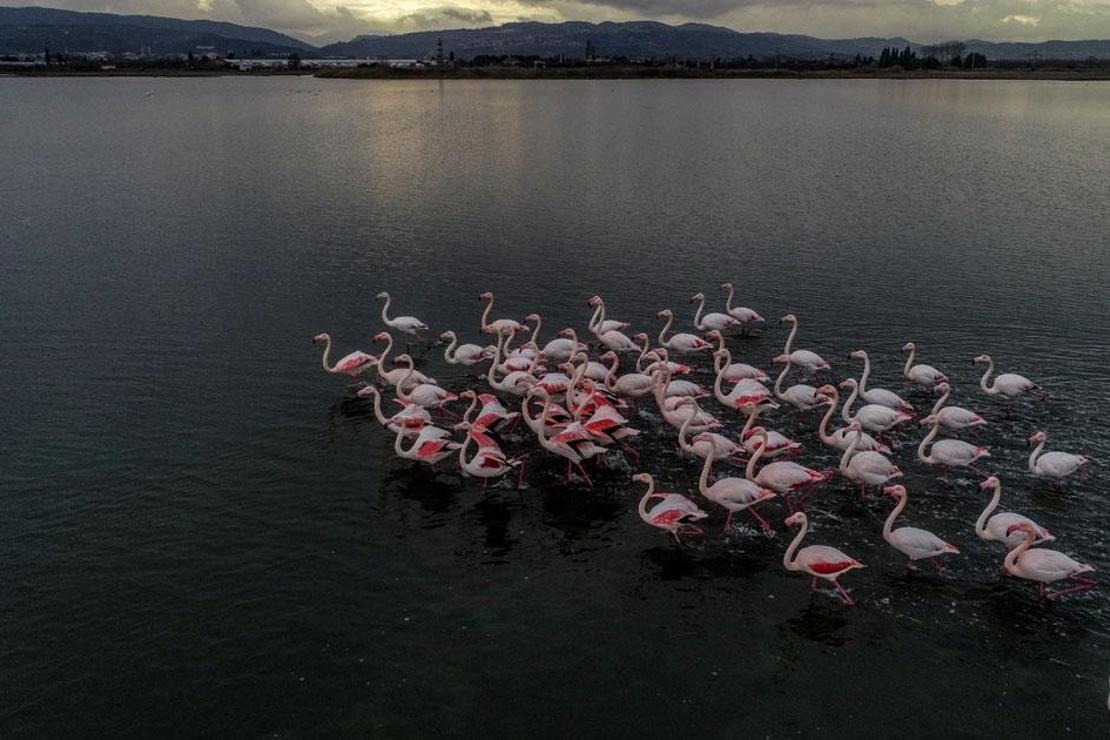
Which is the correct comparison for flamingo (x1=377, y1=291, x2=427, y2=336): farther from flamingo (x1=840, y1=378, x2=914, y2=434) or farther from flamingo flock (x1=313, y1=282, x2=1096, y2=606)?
flamingo (x1=840, y1=378, x2=914, y2=434)

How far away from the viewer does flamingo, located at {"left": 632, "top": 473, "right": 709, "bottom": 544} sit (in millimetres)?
16312

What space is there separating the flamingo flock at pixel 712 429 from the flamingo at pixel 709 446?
4cm

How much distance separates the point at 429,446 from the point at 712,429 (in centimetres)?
708

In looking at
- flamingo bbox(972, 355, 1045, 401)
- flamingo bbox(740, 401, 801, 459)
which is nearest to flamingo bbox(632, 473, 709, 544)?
flamingo bbox(740, 401, 801, 459)

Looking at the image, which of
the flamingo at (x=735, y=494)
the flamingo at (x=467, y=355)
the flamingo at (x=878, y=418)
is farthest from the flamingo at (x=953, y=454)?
the flamingo at (x=467, y=355)

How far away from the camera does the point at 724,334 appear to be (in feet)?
94.6

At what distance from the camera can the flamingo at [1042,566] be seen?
14.4m

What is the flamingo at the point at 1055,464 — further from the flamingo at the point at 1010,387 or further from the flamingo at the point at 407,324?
the flamingo at the point at 407,324

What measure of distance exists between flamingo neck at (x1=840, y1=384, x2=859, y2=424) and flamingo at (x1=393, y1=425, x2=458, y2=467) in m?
9.66

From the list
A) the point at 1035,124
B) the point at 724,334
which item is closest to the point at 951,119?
the point at 1035,124

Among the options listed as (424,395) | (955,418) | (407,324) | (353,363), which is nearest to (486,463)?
(424,395)

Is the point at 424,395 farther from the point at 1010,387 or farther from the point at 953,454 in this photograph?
the point at 1010,387

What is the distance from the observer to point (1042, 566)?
14.5 metres

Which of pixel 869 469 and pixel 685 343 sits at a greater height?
pixel 685 343
